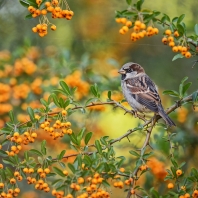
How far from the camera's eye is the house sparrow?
6.32 m

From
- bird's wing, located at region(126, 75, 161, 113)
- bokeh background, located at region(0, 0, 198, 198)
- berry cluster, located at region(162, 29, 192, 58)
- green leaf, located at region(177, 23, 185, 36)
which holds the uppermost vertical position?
green leaf, located at region(177, 23, 185, 36)

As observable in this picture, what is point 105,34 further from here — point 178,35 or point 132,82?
point 178,35

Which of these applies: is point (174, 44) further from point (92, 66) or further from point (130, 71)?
point (92, 66)

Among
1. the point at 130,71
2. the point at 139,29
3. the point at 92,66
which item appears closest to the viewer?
the point at 139,29

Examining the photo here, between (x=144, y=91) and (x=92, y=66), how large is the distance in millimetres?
1692

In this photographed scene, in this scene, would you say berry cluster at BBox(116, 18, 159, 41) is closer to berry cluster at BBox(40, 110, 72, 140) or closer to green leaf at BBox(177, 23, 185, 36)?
green leaf at BBox(177, 23, 185, 36)

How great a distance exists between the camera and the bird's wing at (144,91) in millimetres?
6326

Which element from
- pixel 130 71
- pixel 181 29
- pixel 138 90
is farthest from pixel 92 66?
pixel 181 29

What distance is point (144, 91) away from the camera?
666 centimetres

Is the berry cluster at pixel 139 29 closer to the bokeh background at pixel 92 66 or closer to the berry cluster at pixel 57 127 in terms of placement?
the berry cluster at pixel 57 127

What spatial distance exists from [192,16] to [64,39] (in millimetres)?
2391

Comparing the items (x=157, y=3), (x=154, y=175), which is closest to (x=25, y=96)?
(x=154, y=175)

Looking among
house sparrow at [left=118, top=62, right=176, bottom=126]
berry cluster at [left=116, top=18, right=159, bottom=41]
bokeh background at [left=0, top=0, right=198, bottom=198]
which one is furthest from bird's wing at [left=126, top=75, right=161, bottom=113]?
berry cluster at [left=116, top=18, right=159, bottom=41]

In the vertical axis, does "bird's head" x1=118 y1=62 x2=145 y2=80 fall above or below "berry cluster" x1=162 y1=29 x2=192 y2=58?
below
